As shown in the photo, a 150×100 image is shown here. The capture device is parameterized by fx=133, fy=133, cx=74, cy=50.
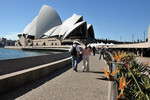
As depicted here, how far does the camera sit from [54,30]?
75125 mm

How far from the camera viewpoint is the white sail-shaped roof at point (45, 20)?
77.9 meters

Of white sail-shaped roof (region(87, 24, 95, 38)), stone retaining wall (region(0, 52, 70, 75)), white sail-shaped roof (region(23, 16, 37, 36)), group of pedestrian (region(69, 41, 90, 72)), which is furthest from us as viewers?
white sail-shaped roof (region(23, 16, 37, 36))

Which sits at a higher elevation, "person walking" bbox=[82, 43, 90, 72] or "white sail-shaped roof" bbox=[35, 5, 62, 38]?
"white sail-shaped roof" bbox=[35, 5, 62, 38]

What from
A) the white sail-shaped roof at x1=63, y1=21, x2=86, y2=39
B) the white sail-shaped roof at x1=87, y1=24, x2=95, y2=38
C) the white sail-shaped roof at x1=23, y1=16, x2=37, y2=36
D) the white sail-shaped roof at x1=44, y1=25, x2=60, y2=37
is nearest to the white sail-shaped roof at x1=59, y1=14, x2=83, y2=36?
the white sail-shaped roof at x1=63, y1=21, x2=86, y2=39

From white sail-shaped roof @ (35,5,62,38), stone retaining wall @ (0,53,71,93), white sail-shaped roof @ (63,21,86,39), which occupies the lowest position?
stone retaining wall @ (0,53,71,93)

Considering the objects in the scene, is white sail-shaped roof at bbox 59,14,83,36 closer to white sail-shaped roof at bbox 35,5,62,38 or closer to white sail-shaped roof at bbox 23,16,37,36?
white sail-shaped roof at bbox 35,5,62,38

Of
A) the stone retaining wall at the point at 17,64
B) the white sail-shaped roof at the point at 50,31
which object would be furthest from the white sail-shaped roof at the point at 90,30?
the stone retaining wall at the point at 17,64

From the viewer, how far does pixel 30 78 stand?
455 cm

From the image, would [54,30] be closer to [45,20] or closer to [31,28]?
[45,20]

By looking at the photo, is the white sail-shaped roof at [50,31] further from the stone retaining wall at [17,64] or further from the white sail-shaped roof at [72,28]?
the stone retaining wall at [17,64]

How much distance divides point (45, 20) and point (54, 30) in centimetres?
880

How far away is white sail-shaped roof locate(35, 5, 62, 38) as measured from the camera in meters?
77.9

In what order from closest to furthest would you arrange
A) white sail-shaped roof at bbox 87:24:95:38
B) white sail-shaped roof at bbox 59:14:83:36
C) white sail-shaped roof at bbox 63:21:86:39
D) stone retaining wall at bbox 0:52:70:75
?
1. stone retaining wall at bbox 0:52:70:75
2. white sail-shaped roof at bbox 63:21:86:39
3. white sail-shaped roof at bbox 59:14:83:36
4. white sail-shaped roof at bbox 87:24:95:38

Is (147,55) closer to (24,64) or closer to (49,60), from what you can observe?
(49,60)
